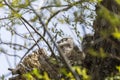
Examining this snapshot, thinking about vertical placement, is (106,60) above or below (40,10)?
below

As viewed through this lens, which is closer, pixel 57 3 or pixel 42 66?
pixel 57 3

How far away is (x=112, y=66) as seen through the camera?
12.3ft

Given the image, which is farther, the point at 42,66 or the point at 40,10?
the point at 42,66

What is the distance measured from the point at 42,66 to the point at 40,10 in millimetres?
1318

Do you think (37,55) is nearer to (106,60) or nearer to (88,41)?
(88,41)

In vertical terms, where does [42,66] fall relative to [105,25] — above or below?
below

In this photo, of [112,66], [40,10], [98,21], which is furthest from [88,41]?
[40,10]

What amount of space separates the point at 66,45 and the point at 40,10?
166 cm

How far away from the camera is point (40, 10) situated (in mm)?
2936

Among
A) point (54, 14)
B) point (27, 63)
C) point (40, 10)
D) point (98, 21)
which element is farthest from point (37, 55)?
point (40, 10)

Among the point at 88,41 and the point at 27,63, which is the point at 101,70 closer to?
the point at 88,41

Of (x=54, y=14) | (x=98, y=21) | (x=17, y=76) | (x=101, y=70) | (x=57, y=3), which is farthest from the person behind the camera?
(x=17, y=76)

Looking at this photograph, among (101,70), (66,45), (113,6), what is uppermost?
(113,6)

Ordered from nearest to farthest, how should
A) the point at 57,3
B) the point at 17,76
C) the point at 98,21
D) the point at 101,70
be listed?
the point at 57,3, the point at 101,70, the point at 98,21, the point at 17,76
